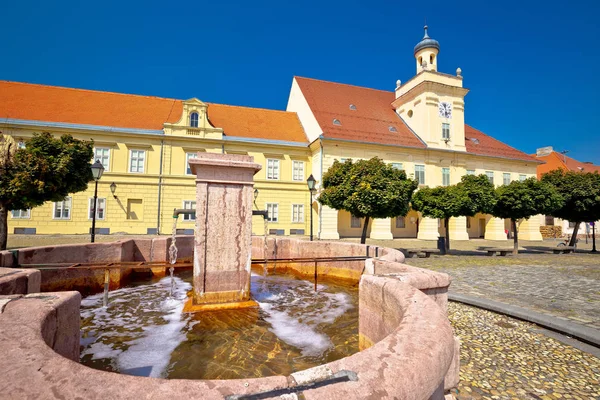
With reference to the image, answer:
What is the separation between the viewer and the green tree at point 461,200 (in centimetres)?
1582

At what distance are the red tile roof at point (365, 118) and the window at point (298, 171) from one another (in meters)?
3.67

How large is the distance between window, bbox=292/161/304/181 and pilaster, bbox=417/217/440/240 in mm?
12251

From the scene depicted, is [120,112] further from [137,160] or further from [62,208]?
[62,208]

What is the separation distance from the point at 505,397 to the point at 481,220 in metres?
36.1

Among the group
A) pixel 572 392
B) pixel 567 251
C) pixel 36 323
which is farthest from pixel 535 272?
pixel 36 323

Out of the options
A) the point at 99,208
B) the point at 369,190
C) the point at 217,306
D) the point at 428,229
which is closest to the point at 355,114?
the point at 428,229

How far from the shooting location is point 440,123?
29328mm

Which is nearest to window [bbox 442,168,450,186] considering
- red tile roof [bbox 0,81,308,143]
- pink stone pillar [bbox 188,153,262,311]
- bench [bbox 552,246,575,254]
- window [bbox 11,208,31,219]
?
bench [bbox 552,246,575,254]

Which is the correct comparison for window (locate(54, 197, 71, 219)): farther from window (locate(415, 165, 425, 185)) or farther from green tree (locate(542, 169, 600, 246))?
green tree (locate(542, 169, 600, 246))

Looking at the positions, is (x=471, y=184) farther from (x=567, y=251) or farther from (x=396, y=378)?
(x=396, y=378)

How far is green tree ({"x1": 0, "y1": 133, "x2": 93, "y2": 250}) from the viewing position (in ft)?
33.3

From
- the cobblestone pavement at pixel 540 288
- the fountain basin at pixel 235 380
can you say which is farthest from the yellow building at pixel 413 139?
the fountain basin at pixel 235 380

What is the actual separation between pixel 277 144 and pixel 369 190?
14.0 m

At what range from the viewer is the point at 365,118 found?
29172mm
